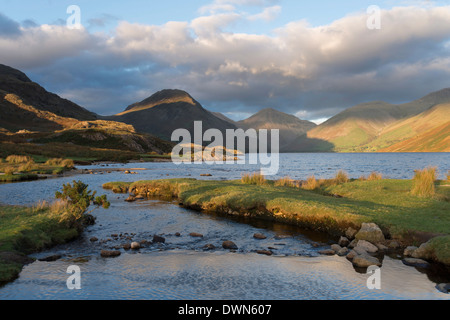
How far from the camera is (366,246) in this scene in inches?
728

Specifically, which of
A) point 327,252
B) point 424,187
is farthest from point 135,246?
point 424,187

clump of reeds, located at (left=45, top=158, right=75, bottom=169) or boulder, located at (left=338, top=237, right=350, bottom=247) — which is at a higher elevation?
clump of reeds, located at (left=45, top=158, right=75, bottom=169)

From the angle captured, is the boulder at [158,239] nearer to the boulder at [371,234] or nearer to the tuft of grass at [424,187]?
the boulder at [371,234]

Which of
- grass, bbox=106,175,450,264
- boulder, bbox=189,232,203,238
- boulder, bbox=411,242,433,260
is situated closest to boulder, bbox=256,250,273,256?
boulder, bbox=189,232,203,238

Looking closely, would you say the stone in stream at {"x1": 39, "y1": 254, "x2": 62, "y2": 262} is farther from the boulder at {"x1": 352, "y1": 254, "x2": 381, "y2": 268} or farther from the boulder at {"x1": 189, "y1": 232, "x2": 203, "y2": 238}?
the boulder at {"x1": 352, "y1": 254, "x2": 381, "y2": 268}

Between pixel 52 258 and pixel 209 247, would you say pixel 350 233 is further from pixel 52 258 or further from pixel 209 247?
pixel 52 258

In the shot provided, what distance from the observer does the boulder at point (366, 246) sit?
59.7 feet

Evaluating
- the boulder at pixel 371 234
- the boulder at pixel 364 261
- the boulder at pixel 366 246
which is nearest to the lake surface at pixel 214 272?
the boulder at pixel 364 261

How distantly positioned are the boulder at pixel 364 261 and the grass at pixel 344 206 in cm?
424

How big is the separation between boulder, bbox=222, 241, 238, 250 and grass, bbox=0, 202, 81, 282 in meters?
10.5

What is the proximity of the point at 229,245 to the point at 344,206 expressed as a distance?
10987 mm

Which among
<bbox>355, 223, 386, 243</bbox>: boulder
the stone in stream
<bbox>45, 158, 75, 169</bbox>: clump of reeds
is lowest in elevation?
the stone in stream

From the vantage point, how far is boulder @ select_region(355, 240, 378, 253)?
18184 millimetres

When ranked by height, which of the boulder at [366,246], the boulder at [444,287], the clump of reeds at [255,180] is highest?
the clump of reeds at [255,180]
